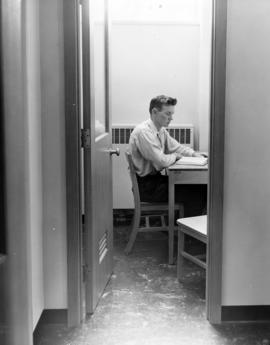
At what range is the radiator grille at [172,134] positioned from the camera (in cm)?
504

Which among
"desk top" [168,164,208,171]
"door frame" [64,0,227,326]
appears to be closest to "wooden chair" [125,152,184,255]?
"desk top" [168,164,208,171]

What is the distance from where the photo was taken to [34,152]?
8.40ft

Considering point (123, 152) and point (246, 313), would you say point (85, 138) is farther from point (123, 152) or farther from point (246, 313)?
point (123, 152)

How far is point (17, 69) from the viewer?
101 cm

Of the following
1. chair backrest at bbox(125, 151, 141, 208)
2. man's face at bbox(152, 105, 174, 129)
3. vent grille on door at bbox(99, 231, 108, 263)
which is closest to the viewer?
vent grille on door at bbox(99, 231, 108, 263)

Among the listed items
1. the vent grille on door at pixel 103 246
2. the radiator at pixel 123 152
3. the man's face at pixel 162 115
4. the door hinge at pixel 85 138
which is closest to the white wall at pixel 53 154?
the door hinge at pixel 85 138

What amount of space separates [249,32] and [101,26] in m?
0.95

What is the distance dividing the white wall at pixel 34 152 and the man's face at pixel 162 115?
170 centimetres

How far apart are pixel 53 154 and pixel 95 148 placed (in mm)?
300

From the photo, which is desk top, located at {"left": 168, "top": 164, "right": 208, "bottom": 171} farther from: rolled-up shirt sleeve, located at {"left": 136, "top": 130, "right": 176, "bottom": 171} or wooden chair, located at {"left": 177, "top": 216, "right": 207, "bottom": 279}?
wooden chair, located at {"left": 177, "top": 216, "right": 207, "bottom": 279}

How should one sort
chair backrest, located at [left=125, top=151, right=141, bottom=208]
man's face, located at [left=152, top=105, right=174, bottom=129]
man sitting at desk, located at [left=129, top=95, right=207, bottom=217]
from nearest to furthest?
chair backrest, located at [left=125, top=151, right=141, bottom=208] → man sitting at desk, located at [left=129, top=95, right=207, bottom=217] → man's face, located at [left=152, top=105, right=174, bottom=129]

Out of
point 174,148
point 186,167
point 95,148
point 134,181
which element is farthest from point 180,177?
point 95,148

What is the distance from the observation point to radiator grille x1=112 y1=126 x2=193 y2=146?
504 cm

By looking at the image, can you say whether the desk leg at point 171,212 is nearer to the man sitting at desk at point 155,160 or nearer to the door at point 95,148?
the man sitting at desk at point 155,160
